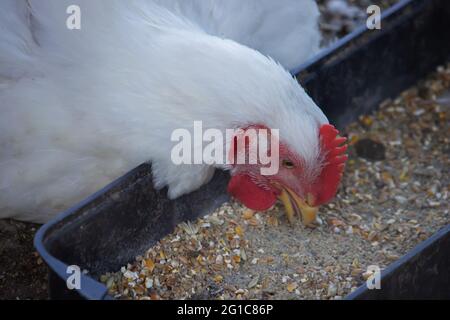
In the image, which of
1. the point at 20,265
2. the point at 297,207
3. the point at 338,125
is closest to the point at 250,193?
the point at 297,207

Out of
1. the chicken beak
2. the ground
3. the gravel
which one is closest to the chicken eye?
the chicken beak

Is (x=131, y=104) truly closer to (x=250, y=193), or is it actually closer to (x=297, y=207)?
(x=250, y=193)

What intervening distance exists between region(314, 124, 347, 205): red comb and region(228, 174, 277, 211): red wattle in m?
0.17

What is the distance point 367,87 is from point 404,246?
2.68ft

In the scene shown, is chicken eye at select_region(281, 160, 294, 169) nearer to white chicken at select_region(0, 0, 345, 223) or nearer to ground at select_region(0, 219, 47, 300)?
white chicken at select_region(0, 0, 345, 223)

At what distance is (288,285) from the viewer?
238 cm

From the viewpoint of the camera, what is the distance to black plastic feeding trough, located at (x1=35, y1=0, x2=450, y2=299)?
7.25ft

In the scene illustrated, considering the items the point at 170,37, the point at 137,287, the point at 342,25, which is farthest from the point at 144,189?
the point at 342,25

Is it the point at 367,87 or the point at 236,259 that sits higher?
the point at 367,87

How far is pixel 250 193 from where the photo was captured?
8.42ft

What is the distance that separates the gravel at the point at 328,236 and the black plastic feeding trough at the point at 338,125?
0.07 m
